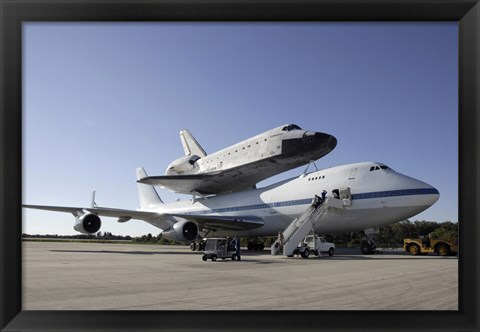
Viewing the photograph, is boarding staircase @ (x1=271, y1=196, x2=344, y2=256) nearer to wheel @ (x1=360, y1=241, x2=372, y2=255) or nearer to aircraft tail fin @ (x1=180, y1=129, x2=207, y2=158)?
wheel @ (x1=360, y1=241, x2=372, y2=255)

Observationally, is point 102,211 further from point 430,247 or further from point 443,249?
point 443,249

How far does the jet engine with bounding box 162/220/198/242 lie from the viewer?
72.2ft

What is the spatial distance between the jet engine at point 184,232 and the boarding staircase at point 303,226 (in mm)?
4427

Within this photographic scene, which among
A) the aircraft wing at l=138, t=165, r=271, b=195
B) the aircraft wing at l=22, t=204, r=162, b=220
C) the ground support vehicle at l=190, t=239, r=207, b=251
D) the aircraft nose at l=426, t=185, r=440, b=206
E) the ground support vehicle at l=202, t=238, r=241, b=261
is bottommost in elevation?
the ground support vehicle at l=190, t=239, r=207, b=251

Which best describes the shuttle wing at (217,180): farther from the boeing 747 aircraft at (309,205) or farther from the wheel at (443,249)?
the wheel at (443,249)

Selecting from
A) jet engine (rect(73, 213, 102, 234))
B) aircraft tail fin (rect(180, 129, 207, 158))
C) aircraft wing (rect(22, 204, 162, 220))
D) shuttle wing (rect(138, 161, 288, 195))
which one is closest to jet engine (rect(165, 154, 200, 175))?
shuttle wing (rect(138, 161, 288, 195))

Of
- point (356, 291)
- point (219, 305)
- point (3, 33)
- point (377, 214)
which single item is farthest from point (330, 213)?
point (3, 33)

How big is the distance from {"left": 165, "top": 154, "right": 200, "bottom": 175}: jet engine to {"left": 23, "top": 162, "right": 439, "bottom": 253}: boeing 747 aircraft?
6203mm

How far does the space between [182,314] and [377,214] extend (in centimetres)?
1680

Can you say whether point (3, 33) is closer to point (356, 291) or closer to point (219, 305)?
point (219, 305)

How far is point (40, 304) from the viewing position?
22.1 ft

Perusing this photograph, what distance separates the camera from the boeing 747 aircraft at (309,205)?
19594mm

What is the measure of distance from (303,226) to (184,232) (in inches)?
253

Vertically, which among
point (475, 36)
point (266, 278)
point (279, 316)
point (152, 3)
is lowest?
point (266, 278)
